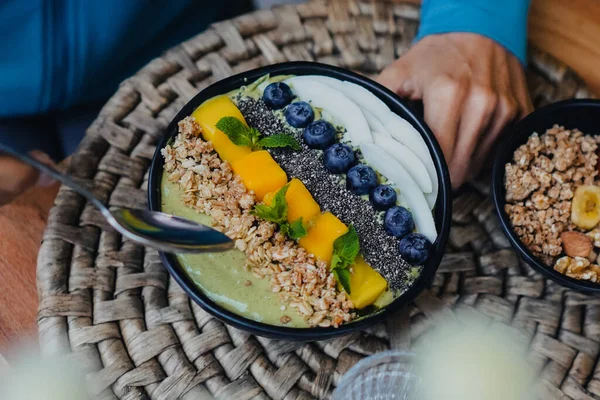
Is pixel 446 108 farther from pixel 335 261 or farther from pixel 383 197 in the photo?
pixel 335 261

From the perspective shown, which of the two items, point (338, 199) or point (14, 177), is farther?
point (14, 177)

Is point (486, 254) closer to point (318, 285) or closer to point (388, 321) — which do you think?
point (388, 321)

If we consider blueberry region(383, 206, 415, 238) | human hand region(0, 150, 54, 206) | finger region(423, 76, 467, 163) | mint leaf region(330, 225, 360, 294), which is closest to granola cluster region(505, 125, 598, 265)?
finger region(423, 76, 467, 163)

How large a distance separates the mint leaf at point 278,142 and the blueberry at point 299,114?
0.03 metres

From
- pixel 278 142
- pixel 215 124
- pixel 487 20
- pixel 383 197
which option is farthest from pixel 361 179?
pixel 487 20

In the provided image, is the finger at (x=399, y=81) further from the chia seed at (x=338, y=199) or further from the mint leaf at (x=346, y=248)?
the mint leaf at (x=346, y=248)

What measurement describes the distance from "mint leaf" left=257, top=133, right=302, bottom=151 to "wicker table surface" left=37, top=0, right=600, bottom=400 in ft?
0.91

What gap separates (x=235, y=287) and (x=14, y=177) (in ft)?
1.96

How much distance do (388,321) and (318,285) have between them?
0.65 feet

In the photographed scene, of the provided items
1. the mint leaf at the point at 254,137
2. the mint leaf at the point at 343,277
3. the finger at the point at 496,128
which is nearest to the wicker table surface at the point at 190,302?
the finger at the point at 496,128

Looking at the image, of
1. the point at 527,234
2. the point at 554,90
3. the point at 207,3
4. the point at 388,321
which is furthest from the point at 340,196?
the point at 207,3

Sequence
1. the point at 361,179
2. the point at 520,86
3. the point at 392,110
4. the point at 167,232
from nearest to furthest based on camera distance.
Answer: the point at 167,232 → the point at 361,179 → the point at 392,110 → the point at 520,86

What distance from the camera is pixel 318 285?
0.88 m

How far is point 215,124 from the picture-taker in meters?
0.98
